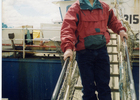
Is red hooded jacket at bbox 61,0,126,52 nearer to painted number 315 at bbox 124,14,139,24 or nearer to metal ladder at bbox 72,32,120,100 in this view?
metal ladder at bbox 72,32,120,100

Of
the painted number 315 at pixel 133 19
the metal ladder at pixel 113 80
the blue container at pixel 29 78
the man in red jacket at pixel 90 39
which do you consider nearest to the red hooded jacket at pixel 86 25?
the man in red jacket at pixel 90 39

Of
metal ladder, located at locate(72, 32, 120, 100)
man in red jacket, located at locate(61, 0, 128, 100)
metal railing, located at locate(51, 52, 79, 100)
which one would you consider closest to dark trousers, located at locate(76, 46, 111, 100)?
man in red jacket, located at locate(61, 0, 128, 100)

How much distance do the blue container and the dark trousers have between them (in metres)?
4.22

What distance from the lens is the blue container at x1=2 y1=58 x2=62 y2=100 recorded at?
618 cm

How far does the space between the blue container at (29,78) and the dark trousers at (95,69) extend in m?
4.22

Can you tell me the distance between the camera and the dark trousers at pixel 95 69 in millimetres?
1955

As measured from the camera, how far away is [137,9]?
7.20 metres

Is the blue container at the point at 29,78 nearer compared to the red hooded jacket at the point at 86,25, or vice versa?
the red hooded jacket at the point at 86,25

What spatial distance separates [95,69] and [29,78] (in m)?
4.73

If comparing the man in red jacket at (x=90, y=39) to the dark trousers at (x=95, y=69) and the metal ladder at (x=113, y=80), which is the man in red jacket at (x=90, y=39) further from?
the metal ladder at (x=113, y=80)

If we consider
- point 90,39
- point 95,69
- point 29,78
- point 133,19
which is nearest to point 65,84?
point 95,69

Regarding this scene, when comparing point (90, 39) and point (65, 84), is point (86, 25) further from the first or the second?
Answer: point (65, 84)

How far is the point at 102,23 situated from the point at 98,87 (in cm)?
78

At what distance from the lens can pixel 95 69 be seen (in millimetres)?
2031
